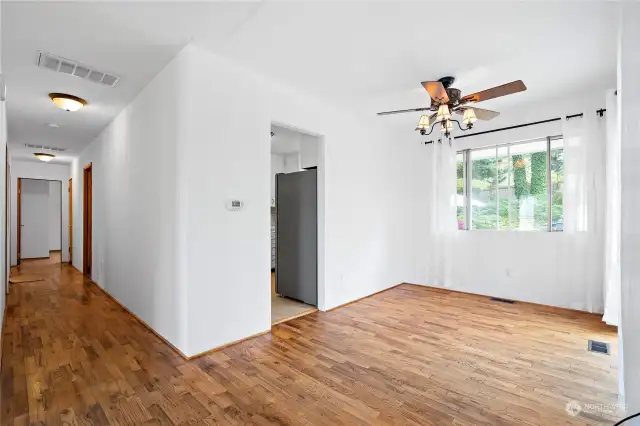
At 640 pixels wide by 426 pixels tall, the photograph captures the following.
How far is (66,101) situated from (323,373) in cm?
414

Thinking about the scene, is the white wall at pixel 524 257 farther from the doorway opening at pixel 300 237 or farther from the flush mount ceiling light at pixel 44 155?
the flush mount ceiling light at pixel 44 155

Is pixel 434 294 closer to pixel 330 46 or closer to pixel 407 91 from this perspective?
pixel 407 91

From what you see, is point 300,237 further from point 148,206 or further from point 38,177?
point 38,177

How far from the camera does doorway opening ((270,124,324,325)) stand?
4152 millimetres

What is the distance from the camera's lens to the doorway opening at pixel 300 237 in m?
4.15

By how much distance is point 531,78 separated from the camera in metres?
3.46

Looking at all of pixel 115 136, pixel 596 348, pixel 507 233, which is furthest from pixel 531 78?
pixel 115 136

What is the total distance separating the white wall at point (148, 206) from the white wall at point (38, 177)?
372cm

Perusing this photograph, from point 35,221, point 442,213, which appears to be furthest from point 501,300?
point 35,221

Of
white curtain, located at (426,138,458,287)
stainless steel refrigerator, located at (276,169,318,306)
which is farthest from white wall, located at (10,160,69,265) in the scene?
white curtain, located at (426,138,458,287)

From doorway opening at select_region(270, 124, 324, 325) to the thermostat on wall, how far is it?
1.31 meters

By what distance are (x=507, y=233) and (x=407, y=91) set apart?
8.73ft

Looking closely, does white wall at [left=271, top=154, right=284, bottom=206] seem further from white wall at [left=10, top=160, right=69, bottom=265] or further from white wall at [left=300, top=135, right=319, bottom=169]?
white wall at [left=10, top=160, right=69, bottom=265]
